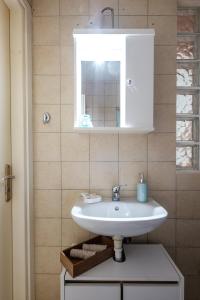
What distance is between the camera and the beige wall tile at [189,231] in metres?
1.55

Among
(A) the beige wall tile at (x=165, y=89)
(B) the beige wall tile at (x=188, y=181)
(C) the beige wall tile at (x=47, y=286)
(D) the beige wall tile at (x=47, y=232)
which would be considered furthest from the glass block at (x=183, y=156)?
(C) the beige wall tile at (x=47, y=286)

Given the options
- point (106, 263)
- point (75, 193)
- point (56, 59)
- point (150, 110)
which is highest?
point (56, 59)

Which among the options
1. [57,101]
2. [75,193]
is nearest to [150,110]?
[57,101]

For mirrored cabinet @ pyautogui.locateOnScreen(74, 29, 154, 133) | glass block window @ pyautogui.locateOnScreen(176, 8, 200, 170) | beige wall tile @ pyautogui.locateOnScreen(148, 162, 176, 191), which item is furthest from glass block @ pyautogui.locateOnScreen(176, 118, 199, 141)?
mirrored cabinet @ pyautogui.locateOnScreen(74, 29, 154, 133)

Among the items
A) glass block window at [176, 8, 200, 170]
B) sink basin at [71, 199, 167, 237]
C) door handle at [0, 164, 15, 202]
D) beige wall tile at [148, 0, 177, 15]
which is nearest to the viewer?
sink basin at [71, 199, 167, 237]

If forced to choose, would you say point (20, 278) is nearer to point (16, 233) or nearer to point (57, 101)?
point (16, 233)

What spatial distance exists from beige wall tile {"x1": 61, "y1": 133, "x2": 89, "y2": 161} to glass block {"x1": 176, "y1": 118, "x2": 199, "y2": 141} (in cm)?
67

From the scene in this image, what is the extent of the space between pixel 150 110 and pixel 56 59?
72 centimetres

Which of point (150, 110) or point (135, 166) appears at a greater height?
point (150, 110)

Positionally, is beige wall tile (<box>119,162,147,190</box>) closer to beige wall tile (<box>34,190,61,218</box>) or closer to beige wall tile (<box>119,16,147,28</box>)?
beige wall tile (<box>34,190,61,218</box>)

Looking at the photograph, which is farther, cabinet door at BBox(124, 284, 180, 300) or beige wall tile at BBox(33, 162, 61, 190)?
beige wall tile at BBox(33, 162, 61, 190)

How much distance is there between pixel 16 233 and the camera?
57.6 inches

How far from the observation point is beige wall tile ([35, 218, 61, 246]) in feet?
5.10

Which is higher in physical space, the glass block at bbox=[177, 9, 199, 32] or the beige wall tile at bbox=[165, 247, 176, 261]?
the glass block at bbox=[177, 9, 199, 32]
